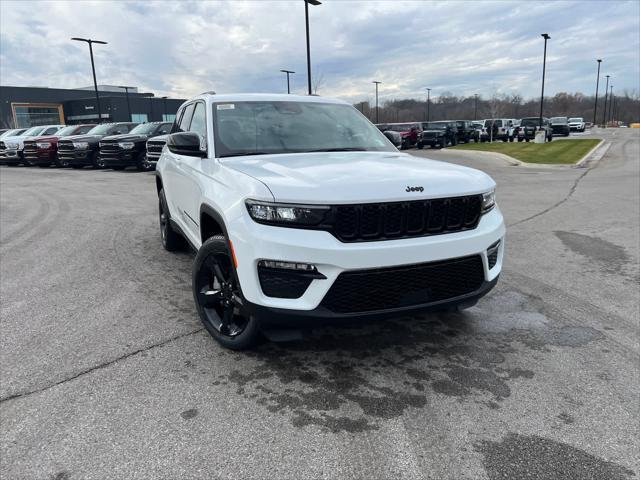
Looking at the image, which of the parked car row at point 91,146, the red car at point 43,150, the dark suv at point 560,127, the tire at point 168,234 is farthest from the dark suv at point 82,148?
the dark suv at point 560,127

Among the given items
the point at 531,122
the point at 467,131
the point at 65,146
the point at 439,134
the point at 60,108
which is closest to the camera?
the point at 65,146

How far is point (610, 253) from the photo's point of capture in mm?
6270

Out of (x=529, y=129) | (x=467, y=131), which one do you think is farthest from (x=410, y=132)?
(x=529, y=129)

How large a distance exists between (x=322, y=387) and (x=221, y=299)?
0.96 metres

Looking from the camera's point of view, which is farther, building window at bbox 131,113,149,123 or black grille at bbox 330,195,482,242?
building window at bbox 131,113,149,123

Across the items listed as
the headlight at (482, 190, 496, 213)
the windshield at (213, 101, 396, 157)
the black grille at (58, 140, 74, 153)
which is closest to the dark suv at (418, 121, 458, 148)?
the black grille at (58, 140, 74, 153)

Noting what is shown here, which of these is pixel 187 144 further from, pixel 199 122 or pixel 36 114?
pixel 36 114

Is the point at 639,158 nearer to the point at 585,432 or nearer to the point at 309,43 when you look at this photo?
the point at 309,43

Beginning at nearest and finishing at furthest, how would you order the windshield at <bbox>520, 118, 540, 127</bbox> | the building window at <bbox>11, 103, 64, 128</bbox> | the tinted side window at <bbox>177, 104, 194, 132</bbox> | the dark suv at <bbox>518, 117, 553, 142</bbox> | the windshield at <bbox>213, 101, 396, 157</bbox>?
the windshield at <bbox>213, 101, 396, 157</bbox>
the tinted side window at <bbox>177, 104, 194, 132</bbox>
the dark suv at <bbox>518, 117, 553, 142</bbox>
the windshield at <bbox>520, 118, 540, 127</bbox>
the building window at <bbox>11, 103, 64, 128</bbox>

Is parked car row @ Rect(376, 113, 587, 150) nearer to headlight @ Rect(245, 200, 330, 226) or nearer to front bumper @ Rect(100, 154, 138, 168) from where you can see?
front bumper @ Rect(100, 154, 138, 168)

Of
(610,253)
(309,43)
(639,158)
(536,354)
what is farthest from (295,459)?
(639,158)

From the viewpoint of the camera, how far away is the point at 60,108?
7600 cm

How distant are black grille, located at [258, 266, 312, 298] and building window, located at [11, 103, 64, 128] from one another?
80901 mm

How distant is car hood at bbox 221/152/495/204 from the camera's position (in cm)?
283
